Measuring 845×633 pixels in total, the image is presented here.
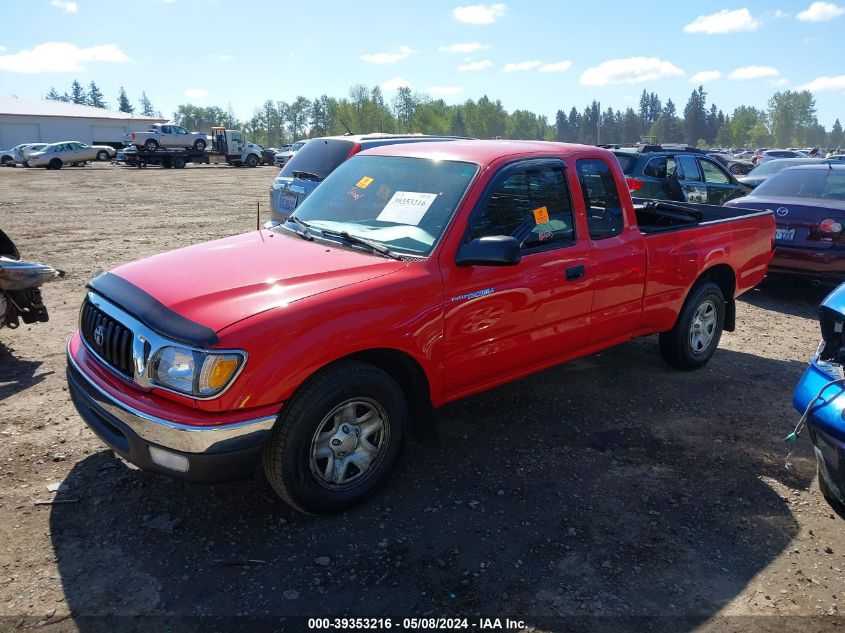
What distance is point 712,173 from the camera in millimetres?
12094

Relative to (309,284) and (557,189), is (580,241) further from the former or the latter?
(309,284)

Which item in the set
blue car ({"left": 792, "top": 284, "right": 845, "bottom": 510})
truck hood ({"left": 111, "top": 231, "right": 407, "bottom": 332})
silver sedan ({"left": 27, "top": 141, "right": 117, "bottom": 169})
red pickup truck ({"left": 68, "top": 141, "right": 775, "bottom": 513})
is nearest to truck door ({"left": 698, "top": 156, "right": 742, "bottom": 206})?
red pickup truck ({"left": 68, "top": 141, "right": 775, "bottom": 513})

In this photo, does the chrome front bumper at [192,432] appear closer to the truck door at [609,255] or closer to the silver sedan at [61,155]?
the truck door at [609,255]

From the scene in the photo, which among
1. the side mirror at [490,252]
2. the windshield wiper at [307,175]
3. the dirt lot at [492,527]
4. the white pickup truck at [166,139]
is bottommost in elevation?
the dirt lot at [492,527]

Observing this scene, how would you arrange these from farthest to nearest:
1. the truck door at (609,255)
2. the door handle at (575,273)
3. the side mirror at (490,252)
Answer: the truck door at (609,255), the door handle at (575,273), the side mirror at (490,252)

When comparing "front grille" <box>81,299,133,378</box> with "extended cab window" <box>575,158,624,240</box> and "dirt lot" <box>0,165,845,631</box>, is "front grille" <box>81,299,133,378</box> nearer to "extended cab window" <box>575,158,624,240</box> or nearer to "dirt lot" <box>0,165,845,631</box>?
"dirt lot" <box>0,165,845,631</box>

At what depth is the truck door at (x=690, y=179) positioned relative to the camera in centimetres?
1135

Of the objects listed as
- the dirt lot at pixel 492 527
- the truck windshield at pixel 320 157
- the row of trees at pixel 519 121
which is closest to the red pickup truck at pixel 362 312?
→ the dirt lot at pixel 492 527

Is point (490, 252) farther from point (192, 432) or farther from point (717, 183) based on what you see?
point (717, 183)

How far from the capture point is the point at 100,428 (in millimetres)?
3303

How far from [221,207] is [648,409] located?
15.7 m

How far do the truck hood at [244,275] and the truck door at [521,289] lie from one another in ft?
1.79

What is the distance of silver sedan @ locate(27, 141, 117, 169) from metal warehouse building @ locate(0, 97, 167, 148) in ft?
87.2

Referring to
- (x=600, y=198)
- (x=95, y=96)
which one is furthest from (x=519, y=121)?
(x=600, y=198)
